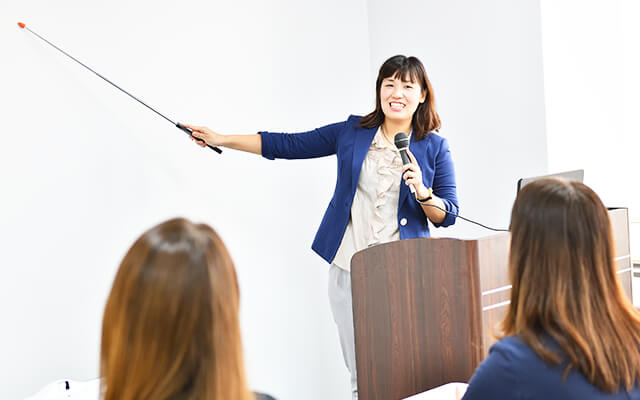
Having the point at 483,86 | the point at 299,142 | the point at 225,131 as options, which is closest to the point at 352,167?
the point at 299,142

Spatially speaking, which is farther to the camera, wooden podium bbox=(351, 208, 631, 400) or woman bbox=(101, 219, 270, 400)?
wooden podium bbox=(351, 208, 631, 400)

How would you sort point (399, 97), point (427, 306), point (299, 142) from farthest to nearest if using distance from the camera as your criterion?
point (299, 142) < point (399, 97) < point (427, 306)

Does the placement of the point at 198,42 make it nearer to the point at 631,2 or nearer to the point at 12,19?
the point at 12,19

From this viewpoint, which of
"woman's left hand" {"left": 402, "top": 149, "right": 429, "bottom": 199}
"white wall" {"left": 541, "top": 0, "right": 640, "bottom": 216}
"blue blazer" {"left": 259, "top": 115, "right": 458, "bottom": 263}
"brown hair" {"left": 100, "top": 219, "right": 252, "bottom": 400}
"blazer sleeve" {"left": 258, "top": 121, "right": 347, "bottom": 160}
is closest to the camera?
"brown hair" {"left": 100, "top": 219, "right": 252, "bottom": 400}

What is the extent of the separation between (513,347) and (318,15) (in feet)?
8.51

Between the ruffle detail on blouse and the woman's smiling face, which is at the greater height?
the woman's smiling face

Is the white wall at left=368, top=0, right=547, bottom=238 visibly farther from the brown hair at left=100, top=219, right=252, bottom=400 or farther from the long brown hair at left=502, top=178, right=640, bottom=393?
the brown hair at left=100, top=219, right=252, bottom=400

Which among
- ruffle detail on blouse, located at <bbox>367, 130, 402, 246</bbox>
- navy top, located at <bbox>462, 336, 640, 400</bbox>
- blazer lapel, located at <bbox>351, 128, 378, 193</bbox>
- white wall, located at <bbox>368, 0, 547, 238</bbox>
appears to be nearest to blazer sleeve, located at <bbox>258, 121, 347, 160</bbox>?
blazer lapel, located at <bbox>351, 128, 378, 193</bbox>

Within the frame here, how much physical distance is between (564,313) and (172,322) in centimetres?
72

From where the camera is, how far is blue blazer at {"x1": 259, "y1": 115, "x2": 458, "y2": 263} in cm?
260

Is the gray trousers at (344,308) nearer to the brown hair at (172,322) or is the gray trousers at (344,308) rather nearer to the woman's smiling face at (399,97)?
the woman's smiling face at (399,97)

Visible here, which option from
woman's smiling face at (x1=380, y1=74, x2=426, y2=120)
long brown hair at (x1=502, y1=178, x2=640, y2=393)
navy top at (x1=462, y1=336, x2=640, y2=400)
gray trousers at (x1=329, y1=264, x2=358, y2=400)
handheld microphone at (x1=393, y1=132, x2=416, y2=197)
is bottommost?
gray trousers at (x1=329, y1=264, x2=358, y2=400)

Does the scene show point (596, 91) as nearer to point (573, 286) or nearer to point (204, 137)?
point (204, 137)

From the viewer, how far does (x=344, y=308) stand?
2.69 m
